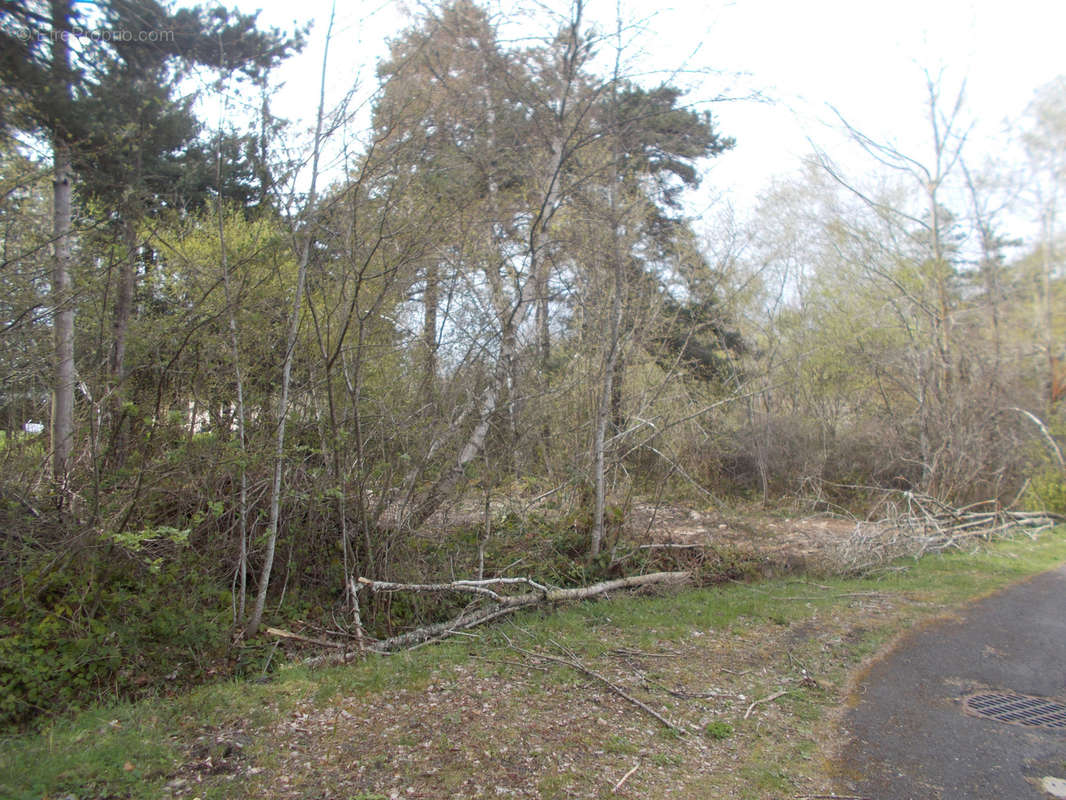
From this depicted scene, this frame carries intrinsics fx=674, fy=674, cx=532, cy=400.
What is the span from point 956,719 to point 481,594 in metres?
4.32

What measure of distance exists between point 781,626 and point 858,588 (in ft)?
8.31

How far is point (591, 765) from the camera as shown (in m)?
3.90

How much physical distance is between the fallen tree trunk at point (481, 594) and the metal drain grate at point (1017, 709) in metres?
3.78

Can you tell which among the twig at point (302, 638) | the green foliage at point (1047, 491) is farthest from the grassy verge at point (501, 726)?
the green foliage at point (1047, 491)

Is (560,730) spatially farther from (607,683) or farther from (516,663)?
(516,663)

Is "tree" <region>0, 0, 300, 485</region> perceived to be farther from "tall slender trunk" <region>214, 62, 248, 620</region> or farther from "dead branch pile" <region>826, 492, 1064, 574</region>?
"dead branch pile" <region>826, 492, 1064, 574</region>

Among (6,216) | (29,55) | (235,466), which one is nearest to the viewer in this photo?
(29,55)

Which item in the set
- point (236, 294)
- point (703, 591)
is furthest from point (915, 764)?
point (236, 294)

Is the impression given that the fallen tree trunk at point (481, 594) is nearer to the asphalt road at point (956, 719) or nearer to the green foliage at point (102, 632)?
the green foliage at point (102, 632)

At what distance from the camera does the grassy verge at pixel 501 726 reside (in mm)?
3643

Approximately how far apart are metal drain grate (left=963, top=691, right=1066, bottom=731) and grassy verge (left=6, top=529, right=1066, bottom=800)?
0.93m

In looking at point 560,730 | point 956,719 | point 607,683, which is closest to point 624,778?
point 560,730

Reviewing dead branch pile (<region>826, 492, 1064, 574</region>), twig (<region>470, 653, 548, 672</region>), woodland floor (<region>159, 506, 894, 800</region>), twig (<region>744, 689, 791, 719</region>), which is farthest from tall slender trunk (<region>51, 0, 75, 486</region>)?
dead branch pile (<region>826, 492, 1064, 574</region>)

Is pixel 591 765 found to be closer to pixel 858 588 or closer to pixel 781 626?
pixel 781 626
